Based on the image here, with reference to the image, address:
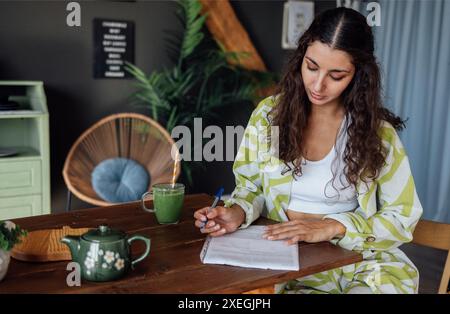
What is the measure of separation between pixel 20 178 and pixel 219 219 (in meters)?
1.92

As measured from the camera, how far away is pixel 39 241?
1.22 m

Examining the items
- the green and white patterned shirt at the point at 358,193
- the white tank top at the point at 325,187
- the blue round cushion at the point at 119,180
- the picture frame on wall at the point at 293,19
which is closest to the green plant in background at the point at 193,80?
the blue round cushion at the point at 119,180

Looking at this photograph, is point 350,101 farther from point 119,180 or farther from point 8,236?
point 119,180

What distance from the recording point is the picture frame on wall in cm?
436

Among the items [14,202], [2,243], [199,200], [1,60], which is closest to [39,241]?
[2,243]

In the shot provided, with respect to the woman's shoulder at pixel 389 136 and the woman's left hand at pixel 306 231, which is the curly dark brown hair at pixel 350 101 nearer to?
the woman's shoulder at pixel 389 136

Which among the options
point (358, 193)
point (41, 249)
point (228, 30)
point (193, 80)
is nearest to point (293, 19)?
point (228, 30)

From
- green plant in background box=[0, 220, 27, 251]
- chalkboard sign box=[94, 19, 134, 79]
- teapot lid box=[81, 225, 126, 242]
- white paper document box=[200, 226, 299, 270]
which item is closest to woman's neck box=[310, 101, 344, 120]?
white paper document box=[200, 226, 299, 270]

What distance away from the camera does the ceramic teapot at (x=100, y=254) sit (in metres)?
1.01

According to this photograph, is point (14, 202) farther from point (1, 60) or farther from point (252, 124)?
point (252, 124)

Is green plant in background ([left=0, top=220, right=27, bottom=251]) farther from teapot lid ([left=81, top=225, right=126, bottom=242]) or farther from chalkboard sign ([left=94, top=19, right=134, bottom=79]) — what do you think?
chalkboard sign ([left=94, top=19, right=134, bottom=79])

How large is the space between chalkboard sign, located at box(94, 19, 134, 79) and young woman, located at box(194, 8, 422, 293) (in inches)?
81.4

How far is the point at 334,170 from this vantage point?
1.59m

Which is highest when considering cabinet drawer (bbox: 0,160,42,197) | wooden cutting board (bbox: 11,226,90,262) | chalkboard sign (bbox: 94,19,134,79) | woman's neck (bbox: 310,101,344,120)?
chalkboard sign (bbox: 94,19,134,79)
